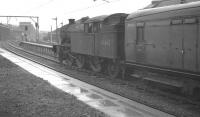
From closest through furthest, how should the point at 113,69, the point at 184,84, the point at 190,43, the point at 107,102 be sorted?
the point at 190,43, the point at 107,102, the point at 184,84, the point at 113,69

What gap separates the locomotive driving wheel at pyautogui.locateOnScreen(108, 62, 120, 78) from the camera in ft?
52.1

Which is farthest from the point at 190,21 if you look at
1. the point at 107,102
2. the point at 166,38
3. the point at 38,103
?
the point at 38,103

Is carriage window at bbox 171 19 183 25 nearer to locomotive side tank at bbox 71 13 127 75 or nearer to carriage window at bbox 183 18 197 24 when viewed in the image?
carriage window at bbox 183 18 197 24

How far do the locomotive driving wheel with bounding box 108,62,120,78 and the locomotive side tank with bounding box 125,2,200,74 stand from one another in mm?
1858

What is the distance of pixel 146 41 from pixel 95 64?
653 centimetres

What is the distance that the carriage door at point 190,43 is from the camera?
9875 mm

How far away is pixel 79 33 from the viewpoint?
19.8m

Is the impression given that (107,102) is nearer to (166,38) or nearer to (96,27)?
(166,38)

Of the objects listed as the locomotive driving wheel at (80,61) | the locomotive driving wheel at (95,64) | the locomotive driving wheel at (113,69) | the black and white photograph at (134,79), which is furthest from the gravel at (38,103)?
the locomotive driving wheel at (80,61)

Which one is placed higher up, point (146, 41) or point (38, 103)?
point (146, 41)

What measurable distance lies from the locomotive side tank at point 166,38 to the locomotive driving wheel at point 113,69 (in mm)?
1858

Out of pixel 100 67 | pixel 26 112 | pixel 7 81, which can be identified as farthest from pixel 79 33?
pixel 26 112

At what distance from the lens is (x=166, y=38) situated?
11.2 meters

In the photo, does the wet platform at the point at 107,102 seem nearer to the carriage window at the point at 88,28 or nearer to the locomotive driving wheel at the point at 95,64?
the locomotive driving wheel at the point at 95,64
